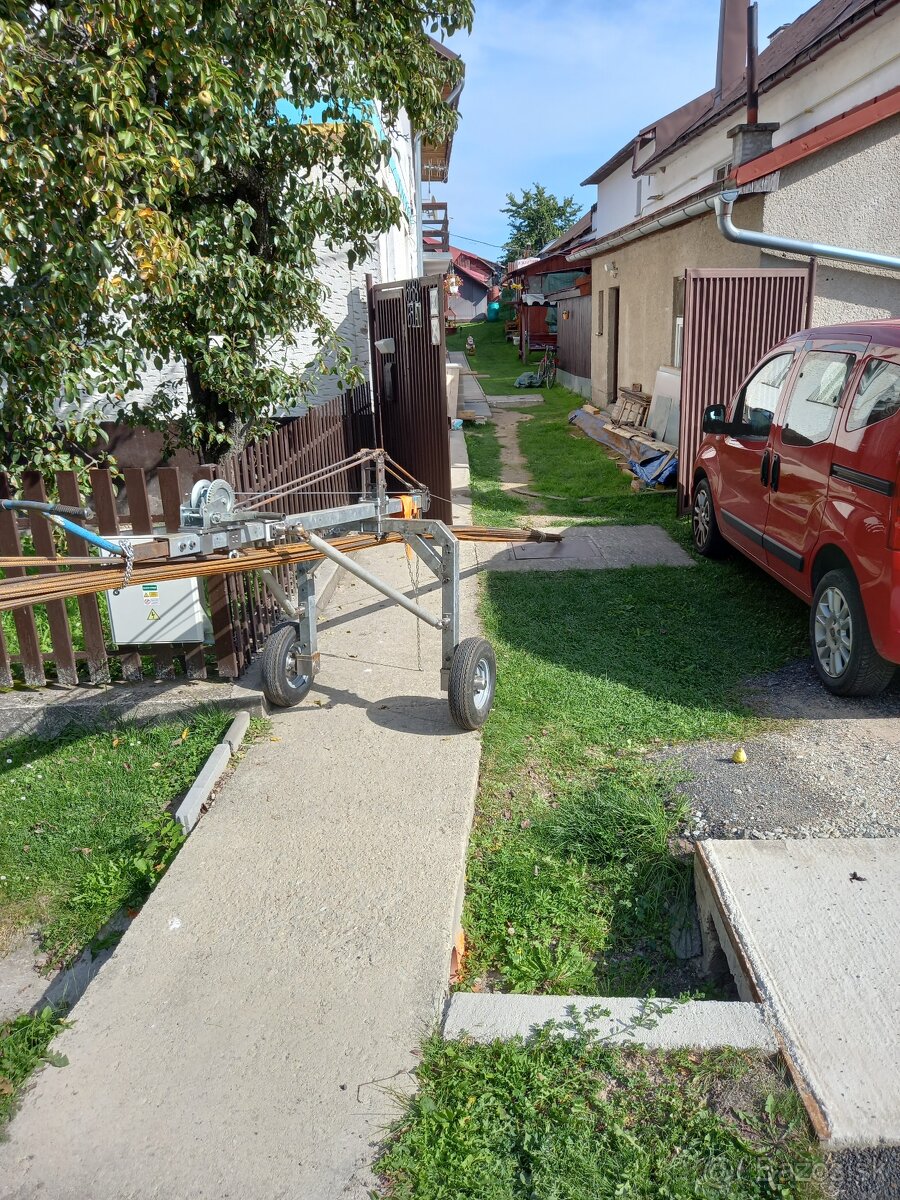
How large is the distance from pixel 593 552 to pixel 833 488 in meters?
3.35

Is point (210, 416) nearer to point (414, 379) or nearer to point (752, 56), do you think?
point (414, 379)

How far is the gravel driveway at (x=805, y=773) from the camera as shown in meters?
3.92

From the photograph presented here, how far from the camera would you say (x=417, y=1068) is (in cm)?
264

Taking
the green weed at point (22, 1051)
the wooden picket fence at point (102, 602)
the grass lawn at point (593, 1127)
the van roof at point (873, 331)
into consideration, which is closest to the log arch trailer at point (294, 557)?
the wooden picket fence at point (102, 602)

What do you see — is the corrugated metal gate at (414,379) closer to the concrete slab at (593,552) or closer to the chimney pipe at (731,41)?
the concrete slab at (593,552)

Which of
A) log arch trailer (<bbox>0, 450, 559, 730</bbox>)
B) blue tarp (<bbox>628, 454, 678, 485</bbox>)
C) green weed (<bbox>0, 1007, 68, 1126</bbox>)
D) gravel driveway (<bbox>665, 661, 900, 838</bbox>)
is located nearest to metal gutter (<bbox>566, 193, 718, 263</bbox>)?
blue tarp (<bbox>628, 454, 678, 485</bbox>)

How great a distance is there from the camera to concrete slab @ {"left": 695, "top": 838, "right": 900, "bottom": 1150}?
2471mm

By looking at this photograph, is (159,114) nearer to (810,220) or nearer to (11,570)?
(11,570)

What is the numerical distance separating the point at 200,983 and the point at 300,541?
194cm

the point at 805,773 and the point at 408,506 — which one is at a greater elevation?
the point at 408,506

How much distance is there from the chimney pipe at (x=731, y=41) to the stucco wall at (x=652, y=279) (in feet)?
9.36

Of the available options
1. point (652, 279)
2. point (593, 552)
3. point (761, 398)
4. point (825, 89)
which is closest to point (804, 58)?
point (825, 89)

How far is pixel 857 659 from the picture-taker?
4.91 metres

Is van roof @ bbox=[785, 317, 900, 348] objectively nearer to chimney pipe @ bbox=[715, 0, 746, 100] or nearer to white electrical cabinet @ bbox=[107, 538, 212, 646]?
white electrical cabinet @ bbox=[107, 538, 212, 646]
